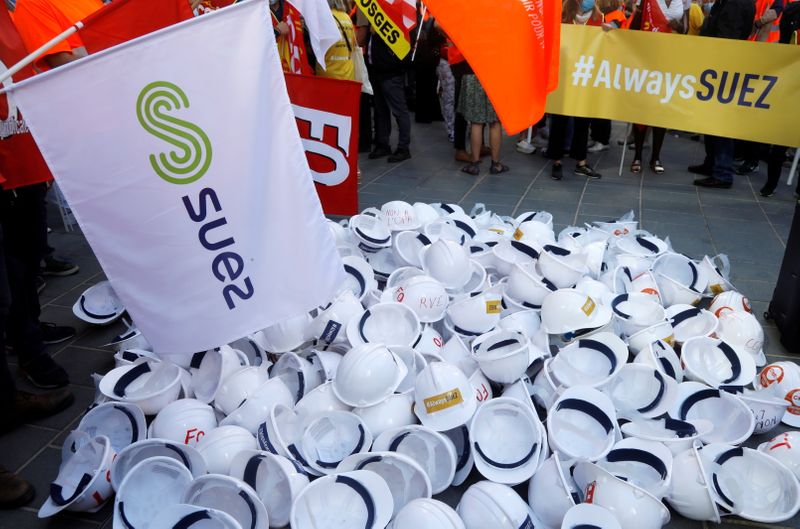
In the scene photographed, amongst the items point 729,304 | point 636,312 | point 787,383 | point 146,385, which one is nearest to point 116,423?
point 146,385

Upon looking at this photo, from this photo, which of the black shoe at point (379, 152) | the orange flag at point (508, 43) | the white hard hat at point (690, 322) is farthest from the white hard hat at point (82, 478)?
the black shoe at point (379, 152)

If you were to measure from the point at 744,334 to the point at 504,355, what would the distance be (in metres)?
1.53

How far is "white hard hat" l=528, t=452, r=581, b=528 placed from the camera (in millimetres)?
2168

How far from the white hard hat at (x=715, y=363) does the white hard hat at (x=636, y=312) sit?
23 cm

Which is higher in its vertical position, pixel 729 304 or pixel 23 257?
pixel 23 257

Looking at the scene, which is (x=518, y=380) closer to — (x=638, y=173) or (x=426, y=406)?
(x=426, y=406)

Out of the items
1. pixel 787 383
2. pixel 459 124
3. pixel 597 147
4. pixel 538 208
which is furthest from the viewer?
pixel 597 147

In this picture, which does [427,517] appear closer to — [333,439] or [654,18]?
[333,439]

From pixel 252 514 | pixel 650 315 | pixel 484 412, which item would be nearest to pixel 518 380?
pixel 484 412

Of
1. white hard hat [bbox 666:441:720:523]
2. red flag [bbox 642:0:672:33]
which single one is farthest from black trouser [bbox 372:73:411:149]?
white hard hat [bbox 666:441:720:523]

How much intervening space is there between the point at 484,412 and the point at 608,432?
527 mm

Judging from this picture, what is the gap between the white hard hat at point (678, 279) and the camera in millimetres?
3666

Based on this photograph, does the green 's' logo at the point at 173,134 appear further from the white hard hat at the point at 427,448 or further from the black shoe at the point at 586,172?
the black shoe at the point at 586,172

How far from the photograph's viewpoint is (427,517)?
2004 mm
